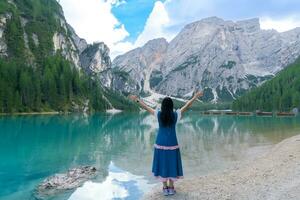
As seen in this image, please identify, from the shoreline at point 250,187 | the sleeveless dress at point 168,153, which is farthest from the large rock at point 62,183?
the sleeveless dress at point 168,153

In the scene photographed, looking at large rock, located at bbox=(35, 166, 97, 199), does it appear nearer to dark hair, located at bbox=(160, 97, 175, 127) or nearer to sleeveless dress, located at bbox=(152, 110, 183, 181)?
sleeveless dress, located at bbox=(152, 110, 183, 181)

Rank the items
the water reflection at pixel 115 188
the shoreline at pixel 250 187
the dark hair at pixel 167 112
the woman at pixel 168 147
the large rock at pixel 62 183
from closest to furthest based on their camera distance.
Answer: the dark hair at pixel 167 112 → the woman at pixel 168 147 → the shoreline at pixel 250 187 → the water reflection at pixel 115 188 → the large rock at pixel 62 183

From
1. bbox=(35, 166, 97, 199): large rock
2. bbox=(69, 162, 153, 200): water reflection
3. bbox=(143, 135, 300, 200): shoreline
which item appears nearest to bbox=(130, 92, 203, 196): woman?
bbox=(143, 135, 300, 200): shoreline

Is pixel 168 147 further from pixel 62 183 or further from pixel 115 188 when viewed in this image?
pixel 62 183

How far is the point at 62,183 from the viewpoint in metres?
25.7

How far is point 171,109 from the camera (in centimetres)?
1744

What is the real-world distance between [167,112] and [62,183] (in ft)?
38.0

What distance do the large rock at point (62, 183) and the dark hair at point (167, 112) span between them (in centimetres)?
965

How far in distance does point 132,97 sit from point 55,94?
18429 cm

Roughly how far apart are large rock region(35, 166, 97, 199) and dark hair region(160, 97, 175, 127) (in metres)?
9.65

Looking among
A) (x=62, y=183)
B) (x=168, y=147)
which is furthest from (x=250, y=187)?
(x=62, y=183)

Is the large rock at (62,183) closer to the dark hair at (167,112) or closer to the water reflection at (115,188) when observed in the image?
the water reflection at (115,188)

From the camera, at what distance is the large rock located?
2398 cm

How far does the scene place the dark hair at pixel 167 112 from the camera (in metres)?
17.4
